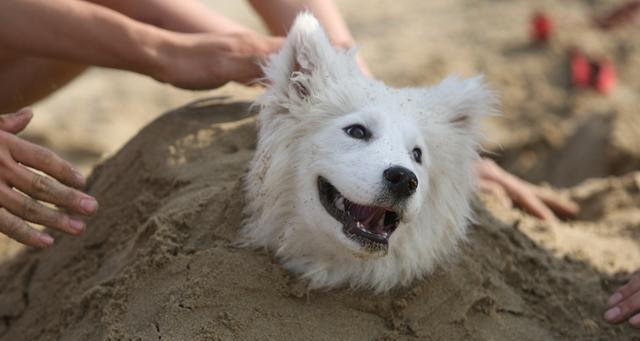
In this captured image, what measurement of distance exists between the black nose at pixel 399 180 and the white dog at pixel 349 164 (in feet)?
0.16

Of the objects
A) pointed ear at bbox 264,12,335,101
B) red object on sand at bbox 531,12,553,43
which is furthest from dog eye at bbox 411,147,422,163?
red object on sand at bbox 531,12,553,43

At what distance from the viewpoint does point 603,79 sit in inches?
259

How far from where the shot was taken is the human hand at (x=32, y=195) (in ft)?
10.0

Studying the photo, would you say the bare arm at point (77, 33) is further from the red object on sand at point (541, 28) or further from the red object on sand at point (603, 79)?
the red object on sand at point (541, 28)

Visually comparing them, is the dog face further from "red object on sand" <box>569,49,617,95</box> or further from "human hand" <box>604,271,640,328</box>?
"red object on sand" <box>569,49,617,95</box>

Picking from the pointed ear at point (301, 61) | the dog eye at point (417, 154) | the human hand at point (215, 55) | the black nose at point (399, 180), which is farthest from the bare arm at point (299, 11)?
the black nose at point (399, 180)

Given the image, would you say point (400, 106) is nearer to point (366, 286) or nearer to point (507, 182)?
point (366, 286)

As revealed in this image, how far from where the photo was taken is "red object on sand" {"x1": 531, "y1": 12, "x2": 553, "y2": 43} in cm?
730

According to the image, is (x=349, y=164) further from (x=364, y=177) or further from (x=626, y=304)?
(x=626, y=304)

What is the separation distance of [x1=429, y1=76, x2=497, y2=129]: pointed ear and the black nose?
1.98 feet

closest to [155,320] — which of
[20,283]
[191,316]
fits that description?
[191,316]

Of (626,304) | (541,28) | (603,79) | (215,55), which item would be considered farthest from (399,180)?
(541,28)

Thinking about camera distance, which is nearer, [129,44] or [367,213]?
[367,213]

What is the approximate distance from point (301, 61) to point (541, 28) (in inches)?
182
